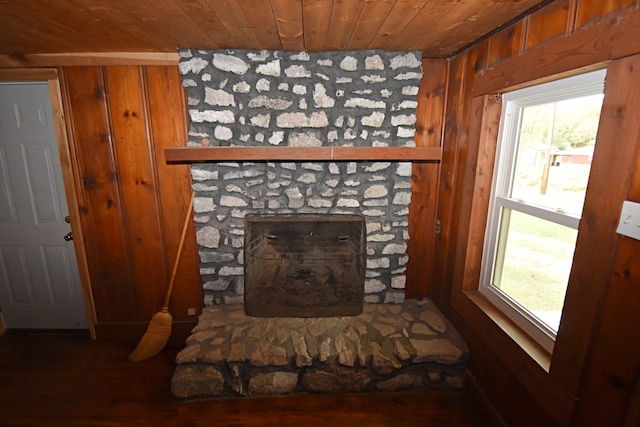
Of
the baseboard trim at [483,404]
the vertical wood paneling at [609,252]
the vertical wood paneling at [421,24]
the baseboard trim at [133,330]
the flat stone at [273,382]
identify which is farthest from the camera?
the baseboard trim at [133,330]

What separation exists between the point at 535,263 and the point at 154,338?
2.65m

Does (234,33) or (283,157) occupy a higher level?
(234,33)

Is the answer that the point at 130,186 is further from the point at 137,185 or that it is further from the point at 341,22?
the point at 341,22

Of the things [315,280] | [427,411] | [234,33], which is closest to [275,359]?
[315,280]

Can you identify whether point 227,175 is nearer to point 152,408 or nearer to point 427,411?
point 152,408

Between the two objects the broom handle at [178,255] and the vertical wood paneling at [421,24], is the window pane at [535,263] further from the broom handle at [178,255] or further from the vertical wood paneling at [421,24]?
the broom handle at [178,255]

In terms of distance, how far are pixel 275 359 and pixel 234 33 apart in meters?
1.99

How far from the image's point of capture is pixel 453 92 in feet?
6.84

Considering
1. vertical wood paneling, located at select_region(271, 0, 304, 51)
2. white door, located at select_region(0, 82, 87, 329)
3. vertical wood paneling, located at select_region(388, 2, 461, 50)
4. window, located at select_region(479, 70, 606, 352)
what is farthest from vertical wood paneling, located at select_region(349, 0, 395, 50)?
white door, located at select_region(0, 82, 87, 329)

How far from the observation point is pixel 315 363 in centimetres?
192

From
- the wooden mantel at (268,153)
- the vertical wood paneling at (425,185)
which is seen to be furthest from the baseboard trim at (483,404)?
the wooden mantel at (268,153)

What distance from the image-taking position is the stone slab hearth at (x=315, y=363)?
1.90 meters

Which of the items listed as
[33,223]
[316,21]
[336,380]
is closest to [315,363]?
[336,380]

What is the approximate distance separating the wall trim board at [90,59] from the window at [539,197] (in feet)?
7.36
